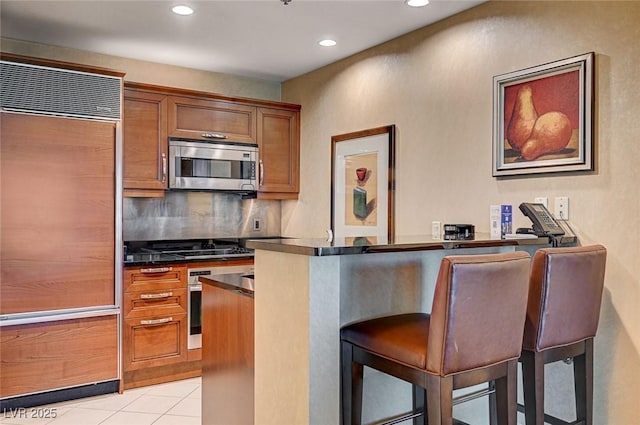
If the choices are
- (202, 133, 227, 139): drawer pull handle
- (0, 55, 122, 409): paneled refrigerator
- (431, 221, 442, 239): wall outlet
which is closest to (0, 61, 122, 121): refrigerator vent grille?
(0, 55, 122, 409): paneled refrigerator

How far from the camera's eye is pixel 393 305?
7.43 ft

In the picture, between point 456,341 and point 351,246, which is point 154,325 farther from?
point 456,341

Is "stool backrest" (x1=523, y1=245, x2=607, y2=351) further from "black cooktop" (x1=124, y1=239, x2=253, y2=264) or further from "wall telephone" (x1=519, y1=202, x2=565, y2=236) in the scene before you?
"black cooktop" (x1=124, y1=239, x2=253, y2=264)

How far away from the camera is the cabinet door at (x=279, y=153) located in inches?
184

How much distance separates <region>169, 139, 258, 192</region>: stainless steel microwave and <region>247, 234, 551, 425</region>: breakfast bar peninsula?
7.78ft

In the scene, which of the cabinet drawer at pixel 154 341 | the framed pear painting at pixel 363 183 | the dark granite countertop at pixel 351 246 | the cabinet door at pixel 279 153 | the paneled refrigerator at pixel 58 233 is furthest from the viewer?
the cabinet door at pixel 279 153

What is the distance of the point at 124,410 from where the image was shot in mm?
3291

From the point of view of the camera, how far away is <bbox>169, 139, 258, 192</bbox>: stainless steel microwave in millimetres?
4188

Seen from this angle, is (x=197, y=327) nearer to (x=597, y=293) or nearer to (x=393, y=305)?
(x=393, y=305)

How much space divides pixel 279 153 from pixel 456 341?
11.1 ft

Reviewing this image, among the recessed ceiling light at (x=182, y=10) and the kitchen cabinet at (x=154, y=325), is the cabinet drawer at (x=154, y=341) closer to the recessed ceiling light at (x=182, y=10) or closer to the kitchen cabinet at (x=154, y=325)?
the kitchen cabinet at (x=154, y=325)

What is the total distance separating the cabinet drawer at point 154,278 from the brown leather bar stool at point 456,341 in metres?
2.26

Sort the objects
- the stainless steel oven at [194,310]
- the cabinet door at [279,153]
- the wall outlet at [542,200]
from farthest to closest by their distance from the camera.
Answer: the cabinet door at [279,153] → the stainless steel oven at [194,310] → the wall outlet at [542,200]

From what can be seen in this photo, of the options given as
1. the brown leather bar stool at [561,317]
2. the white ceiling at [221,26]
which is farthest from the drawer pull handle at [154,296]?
the brown leather bar stool at [561,317]
